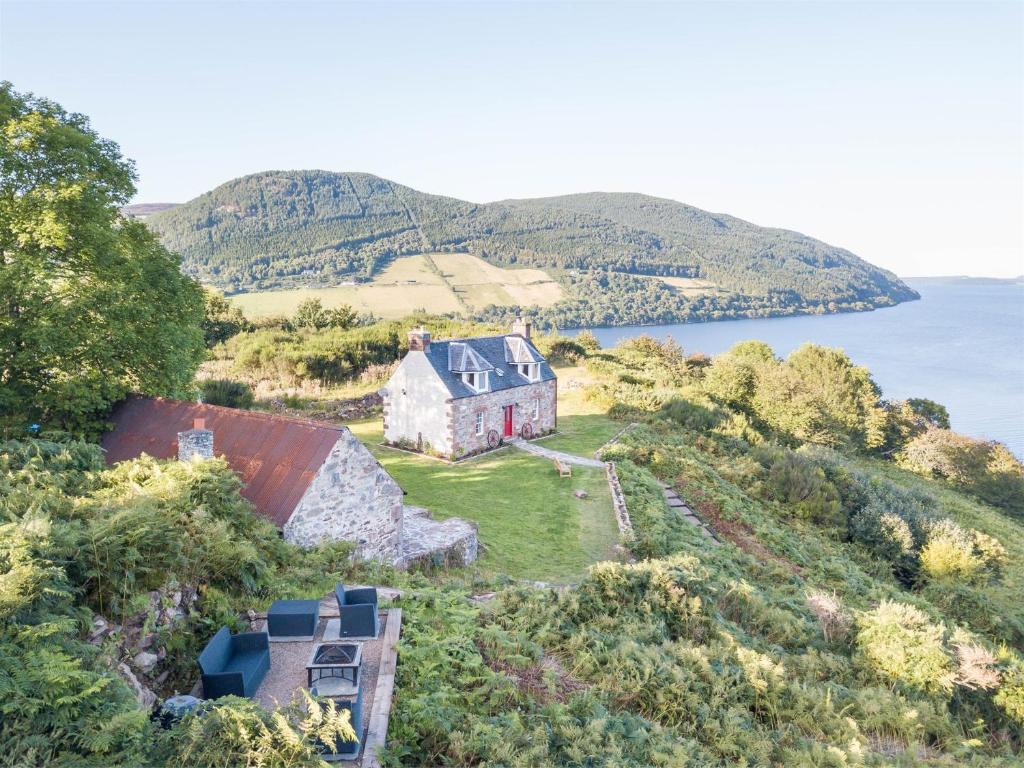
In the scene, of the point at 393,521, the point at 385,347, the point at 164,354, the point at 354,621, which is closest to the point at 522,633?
the point at 354,621

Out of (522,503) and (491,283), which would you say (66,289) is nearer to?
(522,503)

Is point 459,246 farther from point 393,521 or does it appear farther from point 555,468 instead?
point 393,521

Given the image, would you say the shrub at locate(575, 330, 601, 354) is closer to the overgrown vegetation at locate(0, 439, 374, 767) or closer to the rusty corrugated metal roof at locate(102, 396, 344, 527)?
the rusty corrugated metal roof at locate(102, 396, 344, 527)

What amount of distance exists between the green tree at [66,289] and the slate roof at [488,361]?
1073 cm

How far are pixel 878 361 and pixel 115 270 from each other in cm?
10673

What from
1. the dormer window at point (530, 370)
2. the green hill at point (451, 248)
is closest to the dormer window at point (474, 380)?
the dormer window at point (530, 370)

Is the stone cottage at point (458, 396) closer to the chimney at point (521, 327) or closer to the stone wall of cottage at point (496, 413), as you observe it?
the stone wall of cottage at point (496, 413)

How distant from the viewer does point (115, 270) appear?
15.6 metres

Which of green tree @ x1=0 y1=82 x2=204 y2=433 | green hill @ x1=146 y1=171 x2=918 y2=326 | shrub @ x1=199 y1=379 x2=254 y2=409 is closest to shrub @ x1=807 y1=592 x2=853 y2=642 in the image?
green tree @ x1=0 y1=82 x2=204 y2=433

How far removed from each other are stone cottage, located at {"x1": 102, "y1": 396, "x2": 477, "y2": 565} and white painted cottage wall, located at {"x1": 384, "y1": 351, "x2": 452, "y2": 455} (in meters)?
9.68

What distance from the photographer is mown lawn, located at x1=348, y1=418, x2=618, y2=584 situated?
55.1 feet

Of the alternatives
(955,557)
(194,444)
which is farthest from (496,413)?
(955,557)

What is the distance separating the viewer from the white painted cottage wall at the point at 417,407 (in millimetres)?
25047

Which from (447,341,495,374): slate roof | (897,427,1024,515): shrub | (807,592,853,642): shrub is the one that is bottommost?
(897,427,1024,515): shrub
